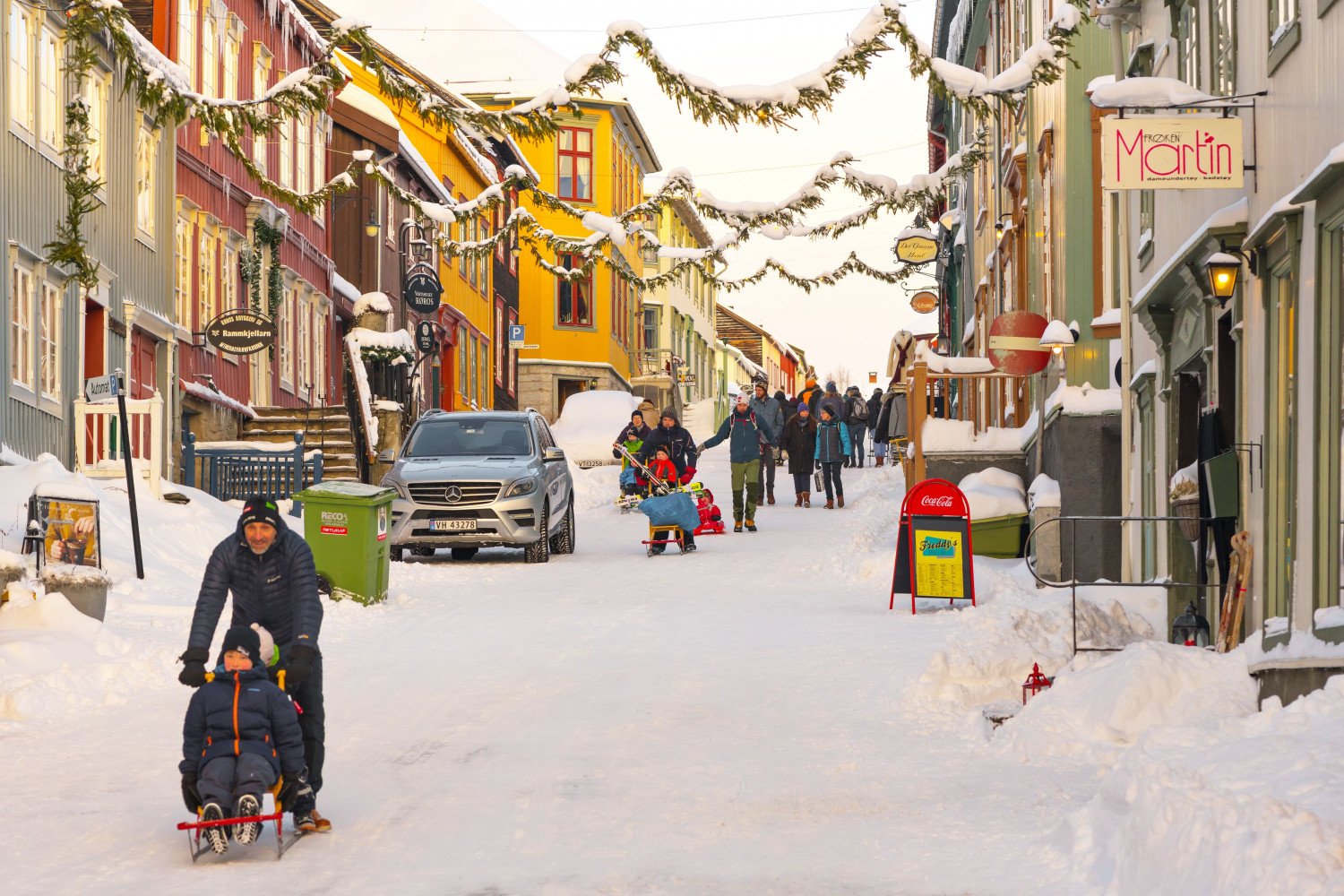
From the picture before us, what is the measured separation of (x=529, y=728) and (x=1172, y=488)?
5808 mm

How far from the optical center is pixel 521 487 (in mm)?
22438

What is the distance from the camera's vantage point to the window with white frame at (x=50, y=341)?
22141mm

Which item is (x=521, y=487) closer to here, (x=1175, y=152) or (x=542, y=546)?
(x=542, y=546)

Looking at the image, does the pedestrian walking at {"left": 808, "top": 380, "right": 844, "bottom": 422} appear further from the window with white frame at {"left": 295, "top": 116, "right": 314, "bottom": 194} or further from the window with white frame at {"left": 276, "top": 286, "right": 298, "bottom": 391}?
the window with white frame at {"left": 295, "top": 116, "right": 314, "bottom": 194}

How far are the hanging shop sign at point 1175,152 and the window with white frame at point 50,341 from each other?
529 inches

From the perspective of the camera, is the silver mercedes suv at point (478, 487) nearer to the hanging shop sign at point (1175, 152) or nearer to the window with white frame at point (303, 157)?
the hanging shop sign at point (1175, 152)

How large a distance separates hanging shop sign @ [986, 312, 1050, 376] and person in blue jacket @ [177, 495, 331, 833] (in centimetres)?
1337

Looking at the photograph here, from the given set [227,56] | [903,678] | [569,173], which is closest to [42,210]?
[227,56]

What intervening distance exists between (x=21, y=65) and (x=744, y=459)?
1179 cm

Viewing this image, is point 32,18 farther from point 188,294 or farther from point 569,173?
point 569,173

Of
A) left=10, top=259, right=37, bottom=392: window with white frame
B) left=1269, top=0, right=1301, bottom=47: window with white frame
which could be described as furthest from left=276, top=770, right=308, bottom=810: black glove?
left=10, top=259, right=37, bottom=392: window with white frame

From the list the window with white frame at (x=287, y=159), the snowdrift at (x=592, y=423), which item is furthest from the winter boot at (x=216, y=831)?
the snowdrift at (x=592, y=423)

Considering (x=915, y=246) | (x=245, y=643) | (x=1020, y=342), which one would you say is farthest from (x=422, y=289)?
(x=245, y=643)

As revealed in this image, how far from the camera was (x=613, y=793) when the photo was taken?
30.2ft
